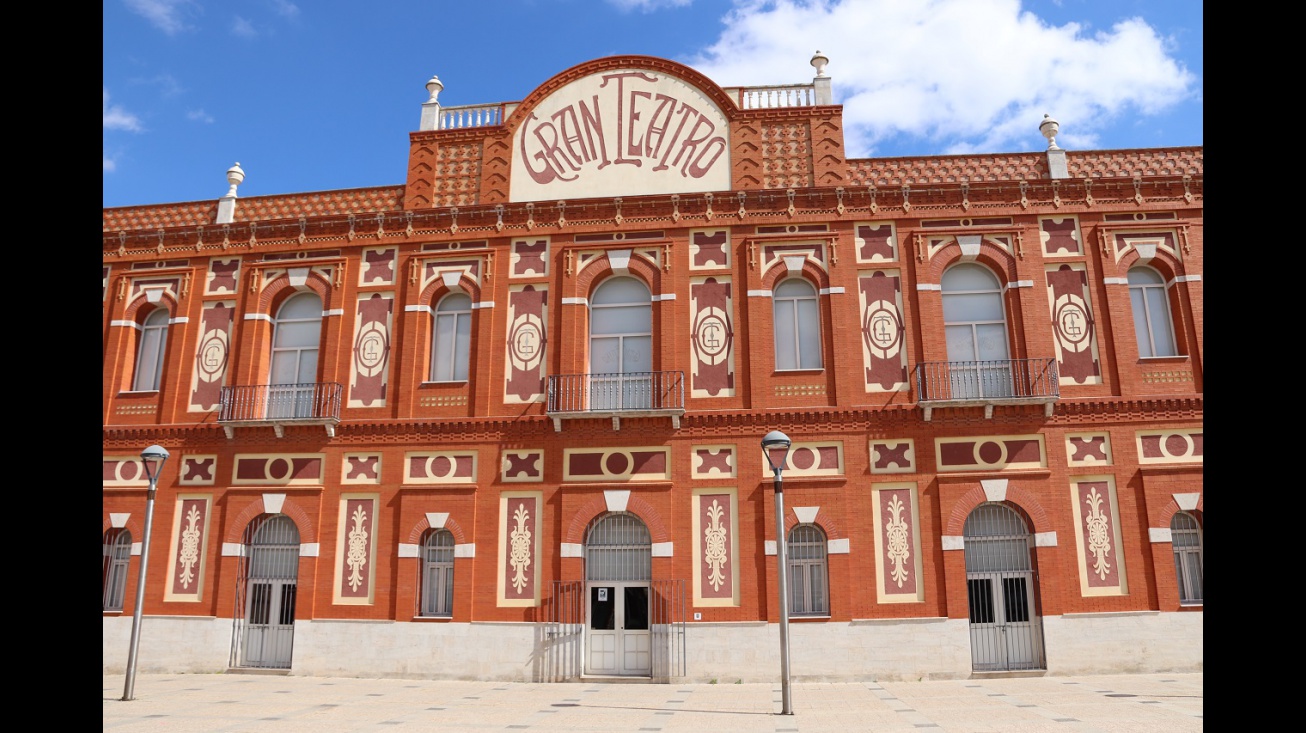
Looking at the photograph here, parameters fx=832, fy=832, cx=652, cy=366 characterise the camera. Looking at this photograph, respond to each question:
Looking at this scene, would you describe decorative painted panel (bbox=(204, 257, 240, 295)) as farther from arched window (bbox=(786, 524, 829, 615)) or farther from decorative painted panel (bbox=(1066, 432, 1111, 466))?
decorative painted panel (bbox=(1066, 432, 1111, 466))

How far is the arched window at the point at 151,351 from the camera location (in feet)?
67.4

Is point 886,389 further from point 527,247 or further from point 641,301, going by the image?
point 527,247

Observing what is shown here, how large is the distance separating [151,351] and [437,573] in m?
9.65

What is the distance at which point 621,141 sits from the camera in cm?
2028

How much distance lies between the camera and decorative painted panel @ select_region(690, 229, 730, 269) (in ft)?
63.0

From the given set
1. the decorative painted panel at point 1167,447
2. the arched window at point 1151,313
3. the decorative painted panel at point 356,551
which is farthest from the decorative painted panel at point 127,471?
the arched window at point 1151,313

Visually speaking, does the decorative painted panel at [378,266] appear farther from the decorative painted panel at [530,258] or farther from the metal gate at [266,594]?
the metal gate at [266,594]

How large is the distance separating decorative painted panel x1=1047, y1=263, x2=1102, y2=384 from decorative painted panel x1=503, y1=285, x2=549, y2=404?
11394 millimetres

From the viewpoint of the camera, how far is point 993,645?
16.9m

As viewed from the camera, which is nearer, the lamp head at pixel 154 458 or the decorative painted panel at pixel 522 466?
the lamp head at pixel 154 458

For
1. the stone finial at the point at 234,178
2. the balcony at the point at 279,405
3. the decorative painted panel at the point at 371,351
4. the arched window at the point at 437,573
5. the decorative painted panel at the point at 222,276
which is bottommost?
the arched window at the point at 437,573

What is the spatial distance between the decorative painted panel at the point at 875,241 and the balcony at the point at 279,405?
12.4m

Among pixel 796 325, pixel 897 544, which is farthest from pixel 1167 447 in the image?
pixel 796 325

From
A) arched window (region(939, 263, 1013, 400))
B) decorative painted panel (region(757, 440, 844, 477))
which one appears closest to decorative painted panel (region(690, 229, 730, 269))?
decorative painted panel (region(757, 440, 844, 477))
